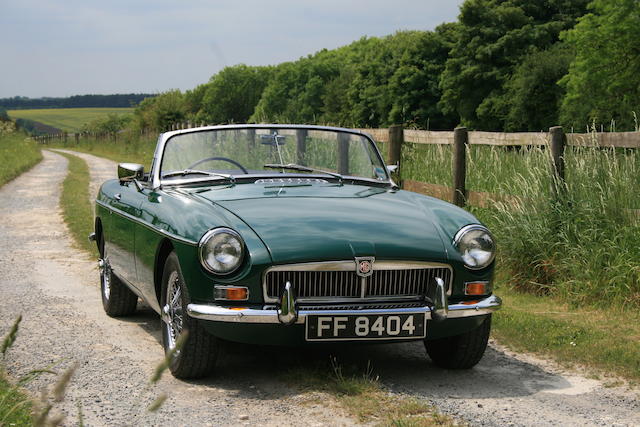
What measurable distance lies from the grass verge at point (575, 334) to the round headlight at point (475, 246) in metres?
1.12

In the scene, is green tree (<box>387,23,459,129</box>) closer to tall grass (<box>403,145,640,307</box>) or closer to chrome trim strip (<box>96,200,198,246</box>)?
tall grass (<box>403,145,640,307</box>)

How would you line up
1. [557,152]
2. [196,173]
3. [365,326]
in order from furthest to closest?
[557,152] → [196,173] → [365,326]

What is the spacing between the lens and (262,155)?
6.39m

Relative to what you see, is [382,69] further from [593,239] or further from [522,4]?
[593,239]

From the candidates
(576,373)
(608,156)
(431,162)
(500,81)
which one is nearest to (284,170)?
(576,373)

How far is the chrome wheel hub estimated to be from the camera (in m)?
5.07

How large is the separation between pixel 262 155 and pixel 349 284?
193 centimetres

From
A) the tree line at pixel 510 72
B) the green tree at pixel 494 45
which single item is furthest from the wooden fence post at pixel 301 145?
the green tree at pixel 494 45

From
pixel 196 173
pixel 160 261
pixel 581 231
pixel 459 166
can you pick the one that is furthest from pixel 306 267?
pixel 459 166

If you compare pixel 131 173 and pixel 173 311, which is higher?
pixel 131 173

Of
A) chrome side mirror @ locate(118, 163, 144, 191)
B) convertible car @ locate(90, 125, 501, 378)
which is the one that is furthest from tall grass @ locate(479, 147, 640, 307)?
chrome side mirror @ locate(118, 163, 144, 191)

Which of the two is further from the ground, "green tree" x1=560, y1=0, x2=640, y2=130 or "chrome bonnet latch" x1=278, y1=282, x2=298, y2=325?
"green tree" x1=560, y1=0, x2=640, y2=130

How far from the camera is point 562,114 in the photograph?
2098 inches

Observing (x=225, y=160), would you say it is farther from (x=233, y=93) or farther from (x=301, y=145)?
(x=233, y=93)
